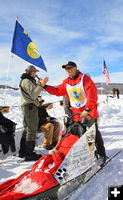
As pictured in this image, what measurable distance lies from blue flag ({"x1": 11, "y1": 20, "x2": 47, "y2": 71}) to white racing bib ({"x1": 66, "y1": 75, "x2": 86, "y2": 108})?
126 inches

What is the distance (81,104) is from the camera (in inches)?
A: 156

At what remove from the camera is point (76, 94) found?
12.8 ft

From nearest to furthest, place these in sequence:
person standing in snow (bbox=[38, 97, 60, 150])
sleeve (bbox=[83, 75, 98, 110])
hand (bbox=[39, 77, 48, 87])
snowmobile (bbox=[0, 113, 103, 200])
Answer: snowmobile (bbox=[0, 113, 103, 200]) → sleeve (bbox=[83, 75, 98, 110]) → hand (bbox=[39, 77, 48, 87]) → person standing in snow (bbox=[38, 97, 60, 150])

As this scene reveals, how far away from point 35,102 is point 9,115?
608 cm

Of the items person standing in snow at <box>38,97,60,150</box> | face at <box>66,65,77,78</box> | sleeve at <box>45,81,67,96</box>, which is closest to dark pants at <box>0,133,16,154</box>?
person standing in snow at <box>38,97,60,150</box>

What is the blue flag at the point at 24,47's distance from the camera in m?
6.70

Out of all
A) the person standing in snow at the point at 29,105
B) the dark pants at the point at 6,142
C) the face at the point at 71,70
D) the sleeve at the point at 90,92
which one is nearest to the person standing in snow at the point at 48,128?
the person standing in snow at the point at 29,105

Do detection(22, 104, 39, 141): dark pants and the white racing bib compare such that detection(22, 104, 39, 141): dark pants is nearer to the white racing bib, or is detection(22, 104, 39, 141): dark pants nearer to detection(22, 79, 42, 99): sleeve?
detection(22, 79, 42, 99): sleeve

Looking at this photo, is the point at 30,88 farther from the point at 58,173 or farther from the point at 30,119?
the point at 58,173

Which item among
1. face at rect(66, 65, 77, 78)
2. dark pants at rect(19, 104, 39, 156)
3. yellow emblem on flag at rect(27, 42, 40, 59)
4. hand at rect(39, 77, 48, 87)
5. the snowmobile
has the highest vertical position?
yellow emblem on flag at rect(27, 42, 40, 59)

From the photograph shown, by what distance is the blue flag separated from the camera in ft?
22.0

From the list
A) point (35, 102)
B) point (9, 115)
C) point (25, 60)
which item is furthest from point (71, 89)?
point (9, 115)

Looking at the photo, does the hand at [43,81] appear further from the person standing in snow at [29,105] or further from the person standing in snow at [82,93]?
the person standing in snow at [82,93]

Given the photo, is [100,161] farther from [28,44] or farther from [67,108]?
[28,44]
